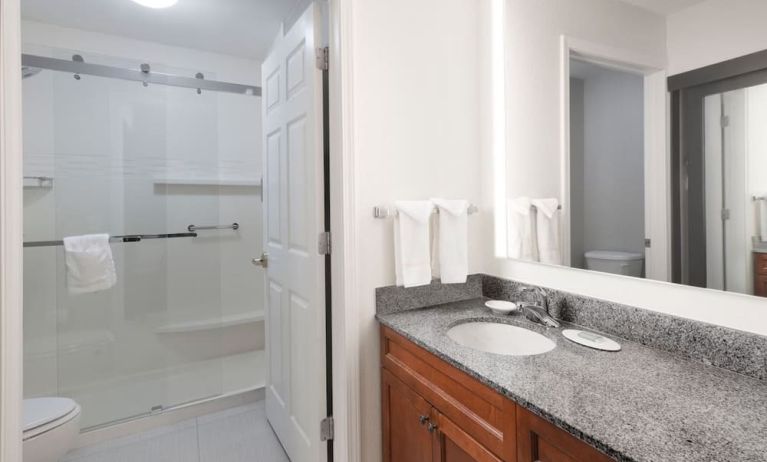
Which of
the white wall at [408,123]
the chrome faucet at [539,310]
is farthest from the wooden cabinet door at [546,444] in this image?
the white wall at [408,123]

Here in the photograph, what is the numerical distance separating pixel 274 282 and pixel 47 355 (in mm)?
1602

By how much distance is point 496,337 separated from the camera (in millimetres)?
1380

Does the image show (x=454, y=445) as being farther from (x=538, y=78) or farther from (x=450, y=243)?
(x=538, y=78)

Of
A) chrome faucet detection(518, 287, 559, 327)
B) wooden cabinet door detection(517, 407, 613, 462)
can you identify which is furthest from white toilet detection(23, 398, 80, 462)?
→ chrome faucet detection(518, 287, 559, 327)

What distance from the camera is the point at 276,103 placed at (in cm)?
194

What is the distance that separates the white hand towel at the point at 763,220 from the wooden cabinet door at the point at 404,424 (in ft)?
3.19

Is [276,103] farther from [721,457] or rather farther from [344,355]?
[721,457]

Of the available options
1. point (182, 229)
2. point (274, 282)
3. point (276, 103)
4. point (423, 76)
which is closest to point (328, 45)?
point (423, 76)

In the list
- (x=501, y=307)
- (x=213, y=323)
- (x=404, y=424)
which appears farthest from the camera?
(x=213, y=323)

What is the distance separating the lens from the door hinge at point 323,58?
4.87 feet

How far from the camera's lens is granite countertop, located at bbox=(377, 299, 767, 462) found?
0.62m

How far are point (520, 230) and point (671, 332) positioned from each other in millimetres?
621

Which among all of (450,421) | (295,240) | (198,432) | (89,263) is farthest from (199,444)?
(450,421)

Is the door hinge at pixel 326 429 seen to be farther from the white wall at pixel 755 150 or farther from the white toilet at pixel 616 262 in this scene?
the white wall at pixel 755 150
